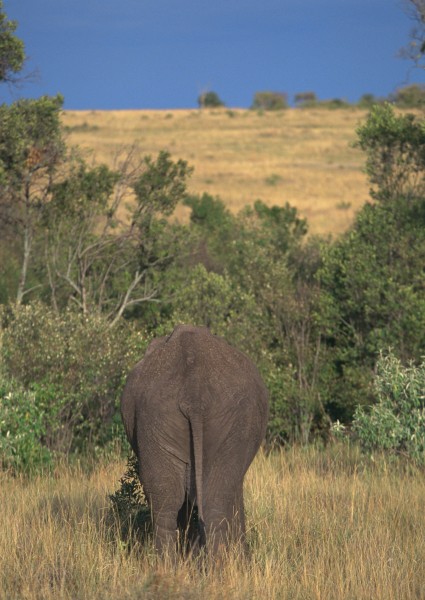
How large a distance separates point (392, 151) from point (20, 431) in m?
10.8

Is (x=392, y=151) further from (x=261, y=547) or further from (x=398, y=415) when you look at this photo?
(x=261, y=547)

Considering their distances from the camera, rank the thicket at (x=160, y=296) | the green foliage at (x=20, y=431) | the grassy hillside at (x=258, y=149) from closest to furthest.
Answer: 1. the green foliage at (x=20, y=431)
2. the thicket at (x=160, y=296)
3. the grassy hillside at (x=258, y=149)

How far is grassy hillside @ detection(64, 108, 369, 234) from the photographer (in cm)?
4962

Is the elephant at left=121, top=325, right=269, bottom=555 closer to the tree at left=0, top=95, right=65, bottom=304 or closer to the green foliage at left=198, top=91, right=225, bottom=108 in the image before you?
the tree at left=0, top=95, right=65, bottom=304

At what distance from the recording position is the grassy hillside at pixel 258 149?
49625 millimetres

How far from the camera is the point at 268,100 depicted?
10562 centimetres

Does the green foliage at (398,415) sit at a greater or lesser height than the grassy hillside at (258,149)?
lesser

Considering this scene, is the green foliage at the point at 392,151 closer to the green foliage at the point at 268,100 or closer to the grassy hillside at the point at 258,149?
the grassy hillside at the point at 258,149

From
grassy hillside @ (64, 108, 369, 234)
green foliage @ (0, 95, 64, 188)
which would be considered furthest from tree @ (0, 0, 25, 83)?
grassy hillside @ (64, 108, 369, 234)

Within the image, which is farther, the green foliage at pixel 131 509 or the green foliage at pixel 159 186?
the green foliage at pixel 159 186

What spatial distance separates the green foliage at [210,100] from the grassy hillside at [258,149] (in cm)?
1073

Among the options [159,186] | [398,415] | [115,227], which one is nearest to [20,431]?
[398,415]

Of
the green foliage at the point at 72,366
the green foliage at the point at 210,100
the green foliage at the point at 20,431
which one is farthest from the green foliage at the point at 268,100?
the green foliage at the point at 20,431

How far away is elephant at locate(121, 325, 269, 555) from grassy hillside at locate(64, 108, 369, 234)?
2940 centimetres
